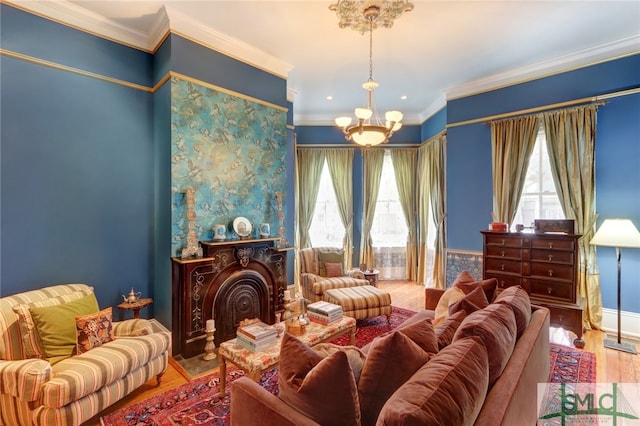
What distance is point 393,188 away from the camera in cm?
641

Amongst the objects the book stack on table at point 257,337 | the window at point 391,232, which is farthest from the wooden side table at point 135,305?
the window at point 391,232

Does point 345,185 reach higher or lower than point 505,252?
higher

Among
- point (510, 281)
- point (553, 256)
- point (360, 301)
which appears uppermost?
point (553, 256)

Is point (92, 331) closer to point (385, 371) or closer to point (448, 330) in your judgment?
point (385, 371)

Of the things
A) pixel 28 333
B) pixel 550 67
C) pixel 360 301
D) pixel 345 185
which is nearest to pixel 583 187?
pixel 550 67

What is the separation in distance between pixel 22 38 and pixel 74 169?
1.27 metres

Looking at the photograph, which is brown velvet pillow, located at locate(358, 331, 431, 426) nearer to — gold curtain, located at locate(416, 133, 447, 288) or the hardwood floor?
the hardwood floor

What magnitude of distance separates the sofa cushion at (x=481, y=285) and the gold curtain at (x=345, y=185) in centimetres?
340

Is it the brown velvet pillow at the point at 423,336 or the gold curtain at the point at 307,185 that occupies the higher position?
the gold curtain at the point at 307,185

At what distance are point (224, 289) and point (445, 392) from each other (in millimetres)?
2748

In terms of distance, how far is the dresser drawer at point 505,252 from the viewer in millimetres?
3646

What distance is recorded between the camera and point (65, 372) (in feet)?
6.47

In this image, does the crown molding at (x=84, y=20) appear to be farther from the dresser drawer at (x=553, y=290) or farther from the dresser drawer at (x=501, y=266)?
the dresser drawer at (x=553, y=290)

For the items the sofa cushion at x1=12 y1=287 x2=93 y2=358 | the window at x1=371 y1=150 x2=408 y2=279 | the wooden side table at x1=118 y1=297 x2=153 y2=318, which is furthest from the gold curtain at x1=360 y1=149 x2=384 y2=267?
the sofa cushion at x1=12 y1=287 x2=93 y2=358
